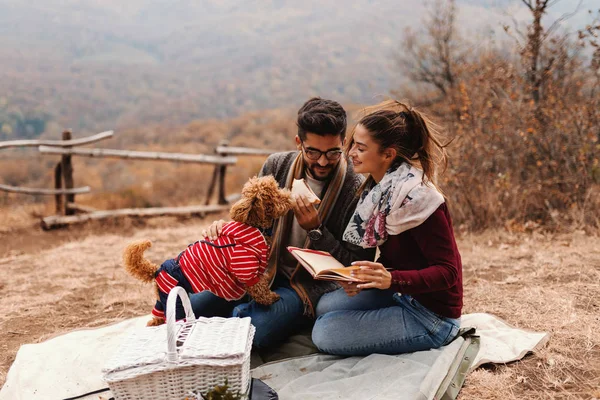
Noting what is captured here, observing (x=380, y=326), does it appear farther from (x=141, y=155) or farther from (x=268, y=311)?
(x=141, y=155)

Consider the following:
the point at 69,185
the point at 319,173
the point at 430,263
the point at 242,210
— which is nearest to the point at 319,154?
the point at 319,173

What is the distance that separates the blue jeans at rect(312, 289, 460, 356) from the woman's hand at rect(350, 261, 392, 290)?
46 cm

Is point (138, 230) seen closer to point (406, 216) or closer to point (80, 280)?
point (80, 280)

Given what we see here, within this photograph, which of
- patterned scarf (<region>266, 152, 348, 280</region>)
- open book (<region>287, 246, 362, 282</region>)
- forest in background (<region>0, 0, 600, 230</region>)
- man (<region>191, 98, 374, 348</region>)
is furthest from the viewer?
forest in background (<region>0, 0, 600, 230</region>)

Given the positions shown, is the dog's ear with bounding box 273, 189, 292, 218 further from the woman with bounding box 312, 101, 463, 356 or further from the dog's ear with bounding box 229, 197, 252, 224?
the woman with bounding box 312, 101, 463, 356

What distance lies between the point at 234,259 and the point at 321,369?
0.83 meters

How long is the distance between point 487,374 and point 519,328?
679 millimetres

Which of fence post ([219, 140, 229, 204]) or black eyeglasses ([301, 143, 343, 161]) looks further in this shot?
fence post ([219, 140, 229, 204])

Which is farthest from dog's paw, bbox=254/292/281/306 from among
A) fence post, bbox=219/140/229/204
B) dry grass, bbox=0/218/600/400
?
fence post, bbox=219/140/229/204

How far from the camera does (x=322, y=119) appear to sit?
296 centimetres

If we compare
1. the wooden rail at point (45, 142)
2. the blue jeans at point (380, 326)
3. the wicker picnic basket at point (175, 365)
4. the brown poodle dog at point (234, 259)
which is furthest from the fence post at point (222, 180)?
the wicker picnic basket at point (175, 365)

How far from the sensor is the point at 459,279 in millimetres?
2938

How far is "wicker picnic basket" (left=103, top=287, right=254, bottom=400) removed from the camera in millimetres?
2299

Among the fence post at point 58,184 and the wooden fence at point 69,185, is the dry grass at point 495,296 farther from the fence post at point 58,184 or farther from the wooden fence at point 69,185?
the fence post at point 58,184
